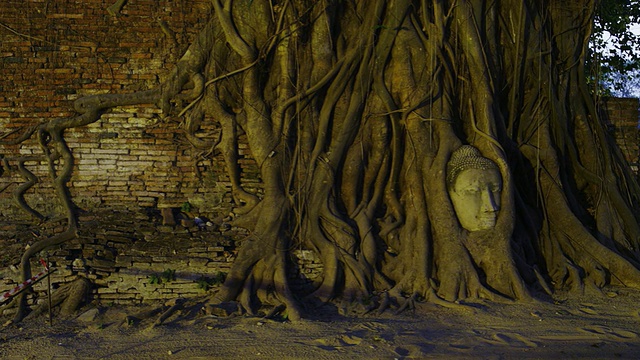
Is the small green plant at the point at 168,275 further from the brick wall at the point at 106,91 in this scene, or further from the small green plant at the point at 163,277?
the brick wall at the point at 106,91

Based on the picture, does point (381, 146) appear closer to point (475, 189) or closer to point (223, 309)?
point (475, 189)

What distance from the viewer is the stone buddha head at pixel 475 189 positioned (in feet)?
20.7

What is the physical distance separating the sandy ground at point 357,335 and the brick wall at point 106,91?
158 cm

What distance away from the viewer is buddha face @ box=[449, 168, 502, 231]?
6320mm

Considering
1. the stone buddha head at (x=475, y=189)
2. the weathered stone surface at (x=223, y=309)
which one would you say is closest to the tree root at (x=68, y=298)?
the weathered stone surface at (x=223, y=309)

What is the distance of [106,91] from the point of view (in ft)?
22.5

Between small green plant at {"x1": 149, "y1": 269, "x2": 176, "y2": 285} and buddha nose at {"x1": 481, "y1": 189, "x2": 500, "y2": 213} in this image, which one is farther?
buddha nose at {"x1": 481, "y1": 189, "x2": 500, "y2": 213}

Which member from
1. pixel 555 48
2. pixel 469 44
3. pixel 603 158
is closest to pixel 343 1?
pixel 469 44

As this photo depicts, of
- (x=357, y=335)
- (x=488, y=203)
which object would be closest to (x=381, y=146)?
(x=488, y=203)

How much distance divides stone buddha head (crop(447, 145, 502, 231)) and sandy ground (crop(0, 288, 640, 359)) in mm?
994

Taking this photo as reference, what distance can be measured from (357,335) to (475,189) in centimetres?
225

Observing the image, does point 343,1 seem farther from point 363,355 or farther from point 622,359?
point 622,359

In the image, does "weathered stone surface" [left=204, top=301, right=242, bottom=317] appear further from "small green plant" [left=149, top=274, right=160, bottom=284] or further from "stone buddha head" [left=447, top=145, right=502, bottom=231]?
"stone buddha head" [left=447, top=145, right=502, bottom=231]

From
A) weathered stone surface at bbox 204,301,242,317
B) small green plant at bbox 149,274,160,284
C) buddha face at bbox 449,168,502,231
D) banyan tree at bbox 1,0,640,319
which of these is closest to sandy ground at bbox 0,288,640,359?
weathered stone surface at bbox 204,301,242,317
